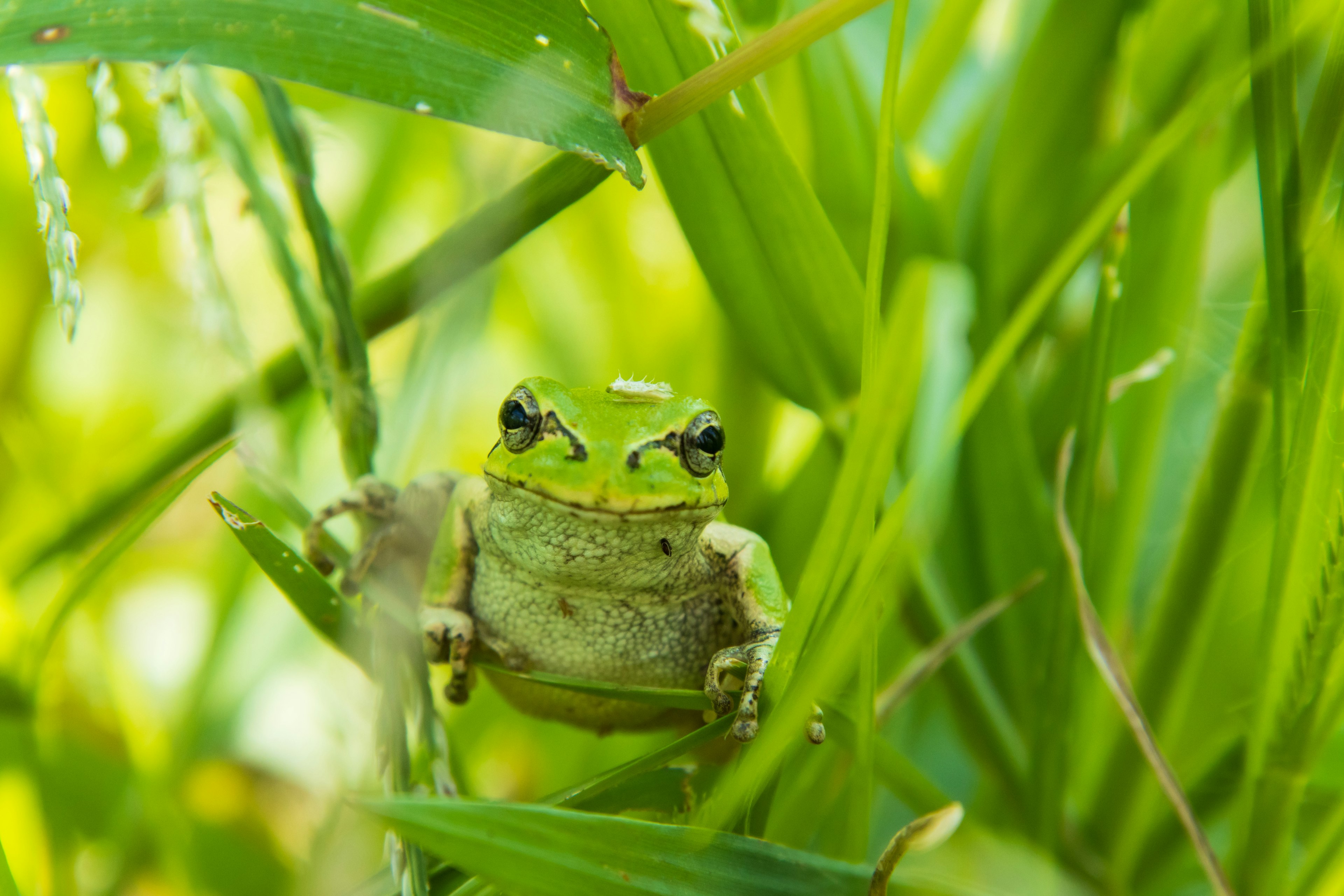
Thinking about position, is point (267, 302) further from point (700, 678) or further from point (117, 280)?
point (700, 678)

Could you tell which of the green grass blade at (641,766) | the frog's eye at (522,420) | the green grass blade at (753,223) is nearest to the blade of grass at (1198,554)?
the green grass blade at (753,223)

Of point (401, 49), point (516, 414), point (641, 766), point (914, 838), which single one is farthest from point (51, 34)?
point (914, 838)

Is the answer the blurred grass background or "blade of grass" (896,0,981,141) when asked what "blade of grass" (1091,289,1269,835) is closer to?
the blurred grass background

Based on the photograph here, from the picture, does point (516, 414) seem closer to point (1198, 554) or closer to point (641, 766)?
point (641, 766)

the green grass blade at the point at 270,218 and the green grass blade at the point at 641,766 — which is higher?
the green grass blade at the point at 270,218

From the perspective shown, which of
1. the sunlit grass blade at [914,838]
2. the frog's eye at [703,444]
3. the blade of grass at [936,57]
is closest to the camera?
the sunlit grass blade at [914,838]

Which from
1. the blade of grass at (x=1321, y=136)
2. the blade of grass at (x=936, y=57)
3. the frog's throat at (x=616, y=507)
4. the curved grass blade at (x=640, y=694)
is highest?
the blade of grass at (x=936, y=57)

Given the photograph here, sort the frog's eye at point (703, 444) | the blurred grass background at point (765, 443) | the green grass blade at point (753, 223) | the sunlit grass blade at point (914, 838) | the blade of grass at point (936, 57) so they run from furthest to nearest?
the blade of grass at point (936, 57)
the blurred grass background at point (765, 443)
the frog's eye at point (703, 444)
the green grass blade at point (753, 223)
the sunlit grass blade at point (914, 838)

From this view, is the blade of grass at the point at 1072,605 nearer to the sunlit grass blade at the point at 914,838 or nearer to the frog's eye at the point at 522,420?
the sunlit grass blade at the point at 914,838
